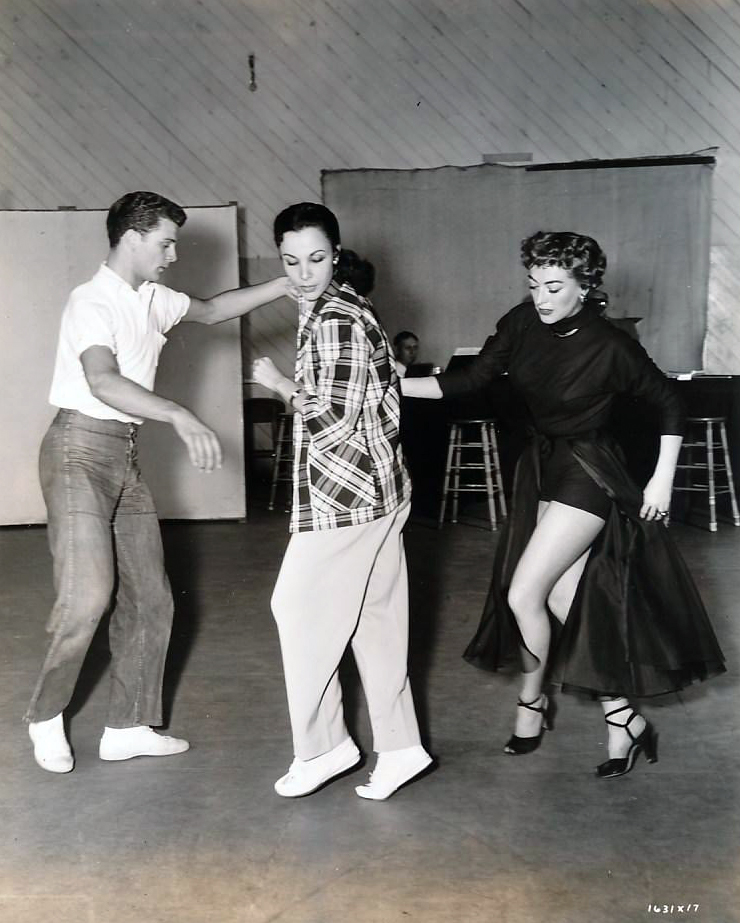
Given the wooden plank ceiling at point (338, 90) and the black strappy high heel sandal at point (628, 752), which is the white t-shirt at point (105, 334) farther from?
the wooden plank ceiling at point (338, 90)

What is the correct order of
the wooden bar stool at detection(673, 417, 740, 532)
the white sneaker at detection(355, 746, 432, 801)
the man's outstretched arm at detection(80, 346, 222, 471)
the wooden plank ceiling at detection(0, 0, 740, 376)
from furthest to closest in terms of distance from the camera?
the wooden plank ceiling at detection(0, 0, 740, 376), the wooden bar stool at detection(673, 417, 740, 532), the white sneaker at detection(355, 746, 432, 801), the man's outstretched arm at detection(80, 346, 222, 471)

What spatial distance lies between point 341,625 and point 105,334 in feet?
3.66

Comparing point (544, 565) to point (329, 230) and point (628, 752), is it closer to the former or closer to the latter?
point (628, 752)

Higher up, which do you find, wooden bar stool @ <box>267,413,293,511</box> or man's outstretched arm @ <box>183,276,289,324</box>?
man's outstretched arm @ <box>183,276,289,324</box>

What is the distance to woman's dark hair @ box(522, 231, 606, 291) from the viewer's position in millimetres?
2814

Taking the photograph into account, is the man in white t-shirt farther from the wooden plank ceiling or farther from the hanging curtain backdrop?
the wooden plank ceiling

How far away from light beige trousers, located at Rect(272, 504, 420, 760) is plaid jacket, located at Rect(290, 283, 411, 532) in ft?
0.24

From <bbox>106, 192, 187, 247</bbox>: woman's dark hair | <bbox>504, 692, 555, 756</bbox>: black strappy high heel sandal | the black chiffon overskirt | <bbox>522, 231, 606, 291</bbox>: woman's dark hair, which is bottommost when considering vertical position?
<bbox>504, 692, 555, 756</bbox>: black strappy high heel sandal

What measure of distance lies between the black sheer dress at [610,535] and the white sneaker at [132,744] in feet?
4.26

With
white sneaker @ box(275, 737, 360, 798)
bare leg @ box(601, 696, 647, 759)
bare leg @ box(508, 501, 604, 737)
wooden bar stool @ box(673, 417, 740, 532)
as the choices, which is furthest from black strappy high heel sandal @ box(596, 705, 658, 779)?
wooden bar stool @ box(673, 417, 740, 532)

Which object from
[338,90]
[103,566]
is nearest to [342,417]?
[103,566]

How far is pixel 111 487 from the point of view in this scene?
3057 mm

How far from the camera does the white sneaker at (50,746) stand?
308cm

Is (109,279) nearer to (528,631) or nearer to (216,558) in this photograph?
(528,631)
